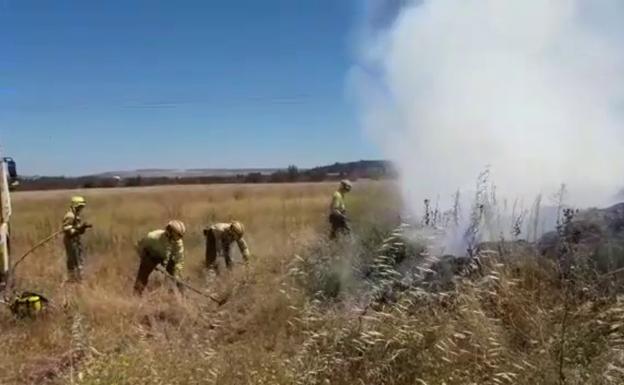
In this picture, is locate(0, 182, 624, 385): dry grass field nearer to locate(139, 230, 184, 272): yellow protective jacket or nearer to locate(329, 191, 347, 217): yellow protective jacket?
locate(139, 230, 184, 272): yellow protective jacket

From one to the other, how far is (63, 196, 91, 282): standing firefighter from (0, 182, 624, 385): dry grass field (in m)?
1.95

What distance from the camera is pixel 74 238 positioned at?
12.4 metres

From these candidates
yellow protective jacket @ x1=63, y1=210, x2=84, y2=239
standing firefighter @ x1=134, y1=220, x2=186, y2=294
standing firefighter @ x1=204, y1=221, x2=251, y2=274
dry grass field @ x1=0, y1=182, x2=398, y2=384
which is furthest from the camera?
standing firefighter @ x1=204, y1=221, x2=251, y2=274

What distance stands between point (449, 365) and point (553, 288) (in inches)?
53.2

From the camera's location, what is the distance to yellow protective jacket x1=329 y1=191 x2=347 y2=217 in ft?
49.9

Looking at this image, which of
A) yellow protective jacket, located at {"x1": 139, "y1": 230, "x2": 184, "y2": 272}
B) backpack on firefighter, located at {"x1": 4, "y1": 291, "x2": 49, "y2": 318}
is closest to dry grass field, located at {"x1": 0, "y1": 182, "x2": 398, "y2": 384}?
backpack on firefighter, located at {"x1": 4, "y1": 291, "x2": 49, "y2": 318}

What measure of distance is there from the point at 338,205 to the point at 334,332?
10280mm

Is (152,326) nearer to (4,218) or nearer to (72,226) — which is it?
(4,218)

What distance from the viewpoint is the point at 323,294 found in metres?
7.36

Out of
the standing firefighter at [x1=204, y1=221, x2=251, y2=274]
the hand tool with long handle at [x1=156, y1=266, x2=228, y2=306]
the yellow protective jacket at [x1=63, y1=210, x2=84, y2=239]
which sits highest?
the yellow protective jacket at [x1=63, y1=210, x2=84, y2=239]

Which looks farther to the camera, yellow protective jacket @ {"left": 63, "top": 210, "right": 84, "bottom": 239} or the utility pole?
yellow protective jacket @ {"left": 63, "top": 210, "right": 84, "bottom": 239}

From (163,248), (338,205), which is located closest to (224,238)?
(163,248)

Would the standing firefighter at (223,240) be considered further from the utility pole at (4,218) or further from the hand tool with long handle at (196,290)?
the utility pole at (4,218)

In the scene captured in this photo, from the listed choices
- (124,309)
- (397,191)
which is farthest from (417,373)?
(397,191)
